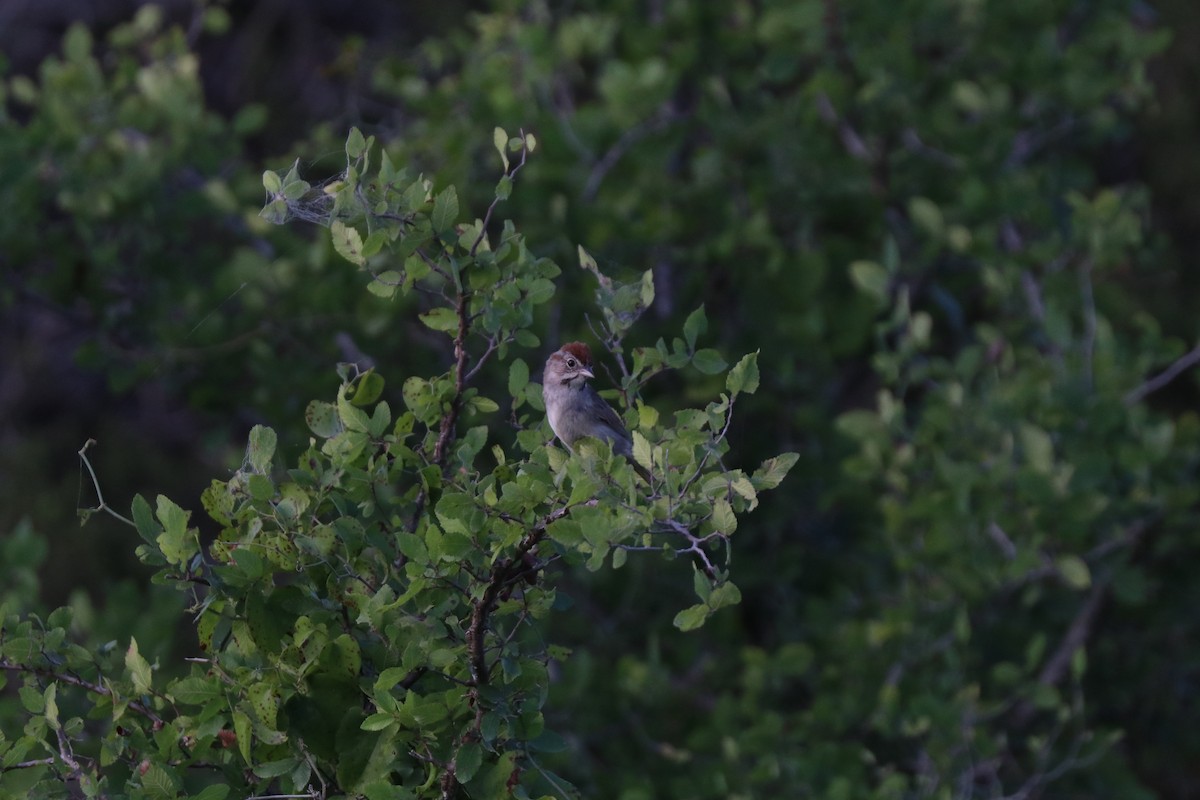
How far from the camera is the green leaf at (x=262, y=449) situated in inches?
124

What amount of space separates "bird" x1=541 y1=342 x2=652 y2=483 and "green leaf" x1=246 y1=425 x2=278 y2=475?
4.90 feet

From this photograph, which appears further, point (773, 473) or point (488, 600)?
point (488, 600)

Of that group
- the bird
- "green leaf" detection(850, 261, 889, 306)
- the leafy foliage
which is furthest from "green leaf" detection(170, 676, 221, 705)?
"green leaf" detection(850, 261, 889, 306)

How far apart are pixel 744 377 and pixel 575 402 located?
172 centimetres

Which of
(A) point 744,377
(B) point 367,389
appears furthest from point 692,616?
(B) point 367,389

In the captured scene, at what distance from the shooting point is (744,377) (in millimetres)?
3002

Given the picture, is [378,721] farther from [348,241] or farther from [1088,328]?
[1088,328]

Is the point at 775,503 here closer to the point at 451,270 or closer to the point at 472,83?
the point at 472,83

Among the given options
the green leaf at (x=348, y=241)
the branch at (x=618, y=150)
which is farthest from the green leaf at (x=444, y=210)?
the branch at (x=618, y=150)

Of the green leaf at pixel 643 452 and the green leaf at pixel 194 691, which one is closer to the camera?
the green leaf at pixel 643 452

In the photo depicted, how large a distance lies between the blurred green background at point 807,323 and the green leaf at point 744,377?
299 centimetres

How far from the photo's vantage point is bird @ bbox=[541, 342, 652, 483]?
459 cm

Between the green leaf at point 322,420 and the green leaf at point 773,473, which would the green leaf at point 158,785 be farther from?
the green leaf at point 773,473

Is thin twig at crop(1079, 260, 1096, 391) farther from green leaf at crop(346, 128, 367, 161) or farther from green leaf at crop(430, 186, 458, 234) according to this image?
green leaf at crop(346, 128, 367, 161)
